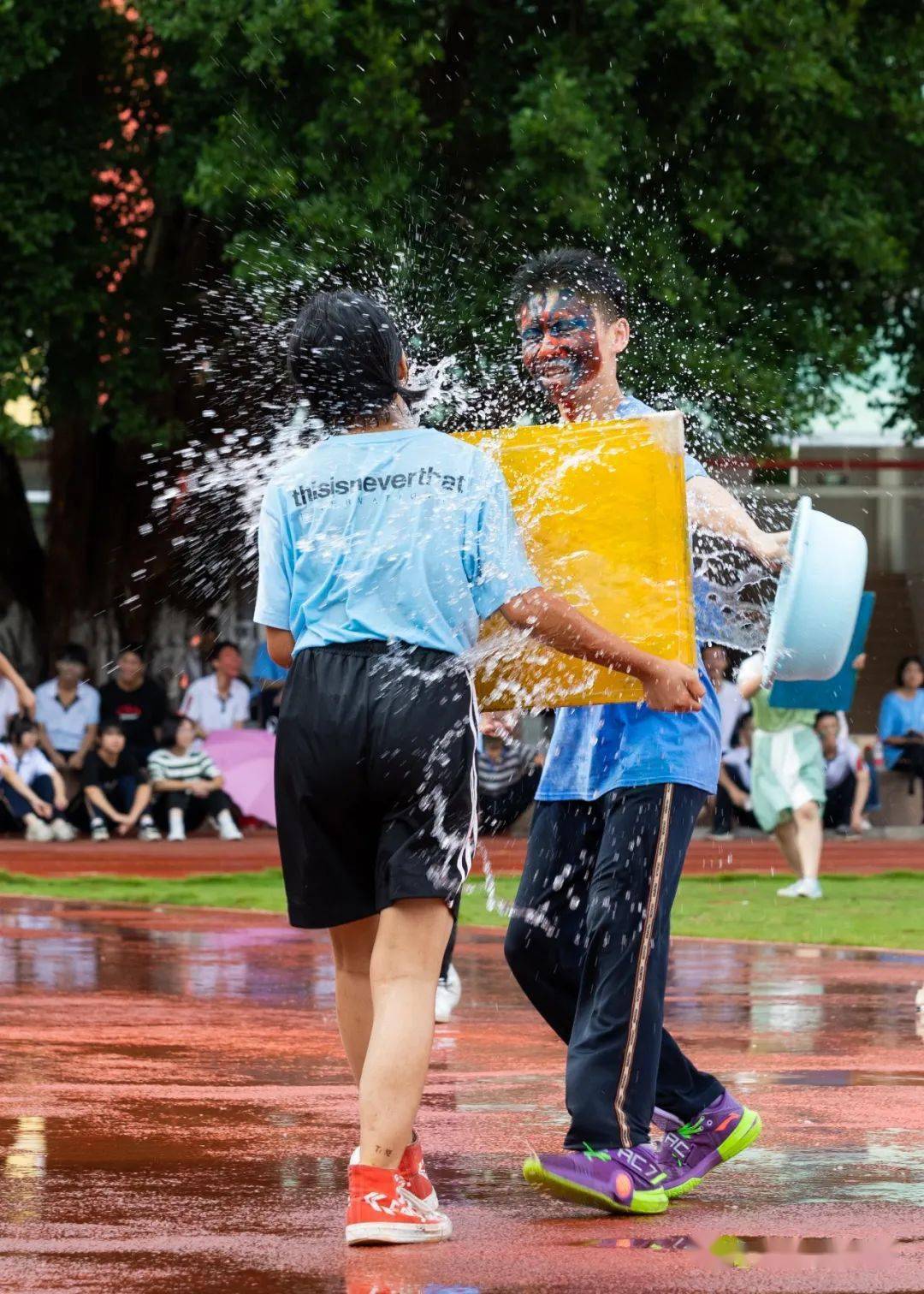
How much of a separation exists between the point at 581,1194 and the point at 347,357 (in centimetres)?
186

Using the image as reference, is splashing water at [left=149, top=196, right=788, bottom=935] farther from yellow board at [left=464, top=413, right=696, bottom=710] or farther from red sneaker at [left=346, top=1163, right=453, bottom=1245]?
red sneaker at [left=346, top=1163, right=453, bottom=1245]

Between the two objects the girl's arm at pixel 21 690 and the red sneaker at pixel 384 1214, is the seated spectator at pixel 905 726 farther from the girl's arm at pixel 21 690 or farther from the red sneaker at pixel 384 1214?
the red sneaker at pixel 384 1214

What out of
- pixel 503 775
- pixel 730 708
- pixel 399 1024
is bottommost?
pixel 503 775

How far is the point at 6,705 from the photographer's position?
1992 centimetres

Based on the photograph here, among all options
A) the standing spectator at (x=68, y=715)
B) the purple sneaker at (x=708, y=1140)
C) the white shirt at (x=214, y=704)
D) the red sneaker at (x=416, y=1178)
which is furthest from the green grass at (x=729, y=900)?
the red sneaker at (x=416, y=1178)

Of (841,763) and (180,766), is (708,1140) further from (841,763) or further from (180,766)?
(841,763)

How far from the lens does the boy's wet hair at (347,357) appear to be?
5047 mm

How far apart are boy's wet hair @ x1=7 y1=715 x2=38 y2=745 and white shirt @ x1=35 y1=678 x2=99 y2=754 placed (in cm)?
95

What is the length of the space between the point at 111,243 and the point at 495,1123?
55.4 feet

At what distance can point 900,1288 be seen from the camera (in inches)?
171

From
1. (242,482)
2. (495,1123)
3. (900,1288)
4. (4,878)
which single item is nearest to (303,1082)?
(495,1123)

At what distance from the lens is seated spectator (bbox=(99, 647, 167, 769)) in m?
20.9

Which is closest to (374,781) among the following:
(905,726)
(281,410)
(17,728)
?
(281,410)

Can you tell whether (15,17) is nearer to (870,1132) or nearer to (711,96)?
(711,96)
